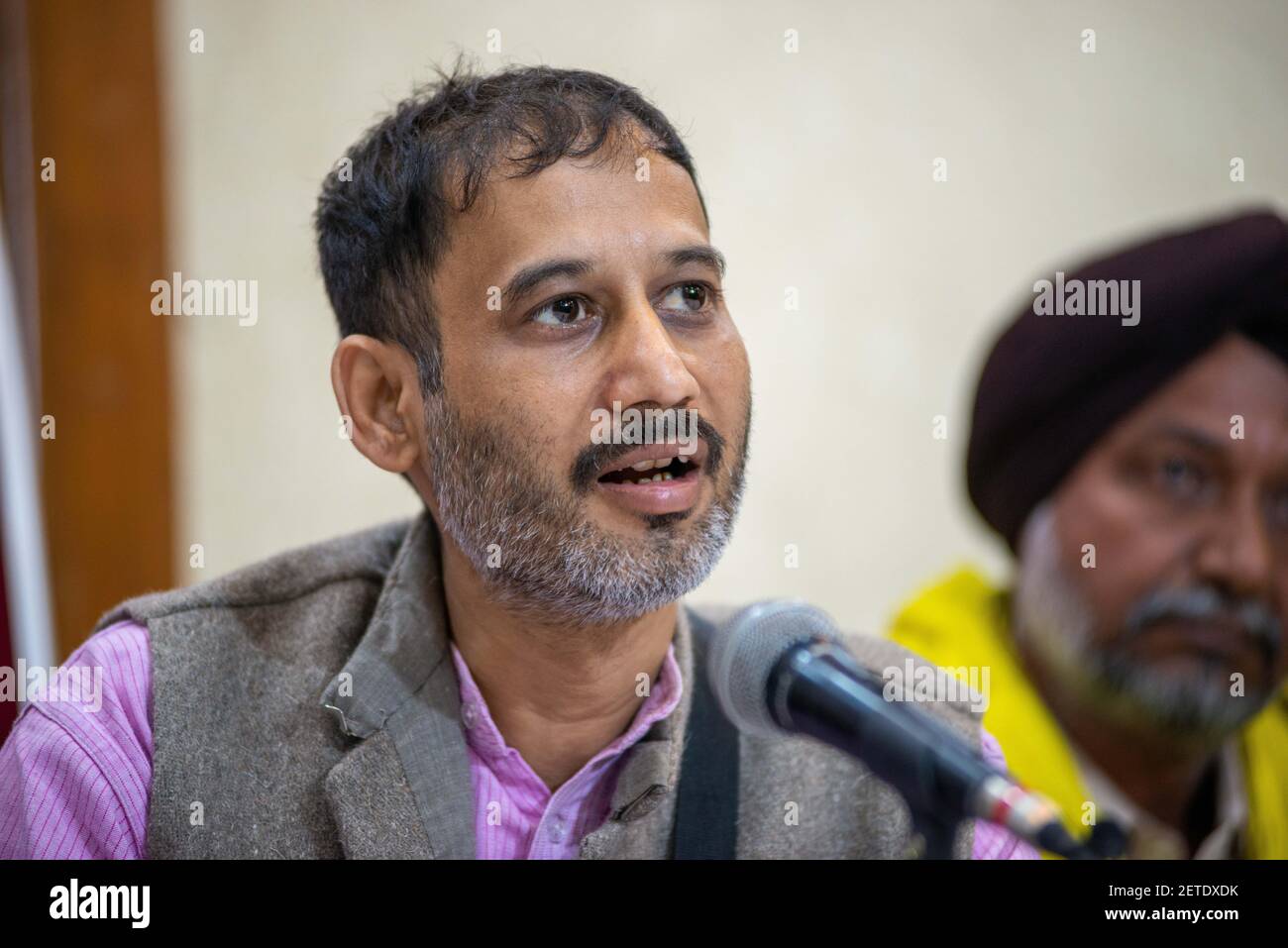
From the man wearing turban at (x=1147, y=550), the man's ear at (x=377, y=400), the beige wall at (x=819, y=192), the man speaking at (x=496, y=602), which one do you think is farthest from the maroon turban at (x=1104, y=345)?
the man's ear at (x=377, y=400)

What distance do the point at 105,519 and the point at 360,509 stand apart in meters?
0.42

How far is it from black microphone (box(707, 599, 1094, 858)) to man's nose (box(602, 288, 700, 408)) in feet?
1.02

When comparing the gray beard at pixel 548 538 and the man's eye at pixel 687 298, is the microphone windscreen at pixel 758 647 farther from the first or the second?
the man's eye at pixel 687 298

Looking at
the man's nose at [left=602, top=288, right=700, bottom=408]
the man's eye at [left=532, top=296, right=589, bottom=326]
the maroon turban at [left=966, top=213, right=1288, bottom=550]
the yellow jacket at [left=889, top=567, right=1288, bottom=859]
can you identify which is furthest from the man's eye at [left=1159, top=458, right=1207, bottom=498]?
the man's eye at [left=532, top=296, right=589, bottom=326]

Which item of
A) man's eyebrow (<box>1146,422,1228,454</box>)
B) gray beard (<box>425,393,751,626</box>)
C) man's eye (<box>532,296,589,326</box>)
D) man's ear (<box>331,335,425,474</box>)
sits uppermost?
man's eye (<box>532,296,589,326</box>)

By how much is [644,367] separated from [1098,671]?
3.13 ft

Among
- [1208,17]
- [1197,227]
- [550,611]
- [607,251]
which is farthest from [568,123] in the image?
[1208,17]

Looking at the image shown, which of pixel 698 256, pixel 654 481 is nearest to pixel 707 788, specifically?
pixel 654 481

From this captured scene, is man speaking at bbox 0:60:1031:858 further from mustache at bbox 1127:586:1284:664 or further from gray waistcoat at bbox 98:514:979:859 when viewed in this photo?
mustache at bbox 1127:586:1284:664

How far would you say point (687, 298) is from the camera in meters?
1.39

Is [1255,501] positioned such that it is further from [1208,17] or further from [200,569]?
[200,569]

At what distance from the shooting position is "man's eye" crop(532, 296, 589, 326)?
1334 mm

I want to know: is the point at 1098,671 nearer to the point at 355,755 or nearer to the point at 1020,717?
the point at 1020,717

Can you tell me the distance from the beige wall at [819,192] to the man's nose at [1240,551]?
17.1 inches
